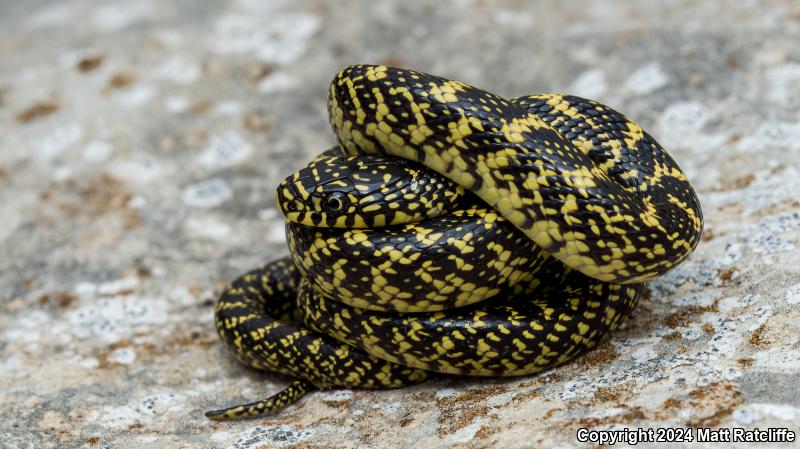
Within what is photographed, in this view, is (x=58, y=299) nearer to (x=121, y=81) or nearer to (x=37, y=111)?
(x=37, y=111)

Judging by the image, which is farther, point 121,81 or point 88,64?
point 88,64

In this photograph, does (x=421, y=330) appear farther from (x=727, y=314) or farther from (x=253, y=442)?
(x=727, y=314)

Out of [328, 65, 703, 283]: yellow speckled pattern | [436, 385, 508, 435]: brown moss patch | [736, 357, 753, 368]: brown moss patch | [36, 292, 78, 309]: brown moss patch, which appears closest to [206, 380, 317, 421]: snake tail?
[436, 385, 508, 435]: brown moss patch

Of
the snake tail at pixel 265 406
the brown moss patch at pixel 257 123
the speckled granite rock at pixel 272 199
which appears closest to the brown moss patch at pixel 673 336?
the speckled granite rock at pixel 272 199

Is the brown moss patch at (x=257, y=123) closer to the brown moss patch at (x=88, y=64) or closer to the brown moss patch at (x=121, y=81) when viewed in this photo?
the brown moss patch at (x=121, y=81)

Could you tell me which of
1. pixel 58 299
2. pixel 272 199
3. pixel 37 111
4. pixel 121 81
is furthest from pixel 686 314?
pixel 37 111

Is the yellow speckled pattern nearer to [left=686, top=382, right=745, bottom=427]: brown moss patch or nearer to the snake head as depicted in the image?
the snake head

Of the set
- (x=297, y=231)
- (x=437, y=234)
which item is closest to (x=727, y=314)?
(x=437, y=234)
